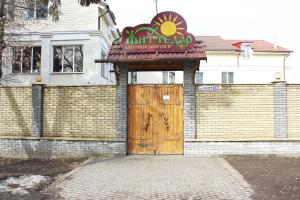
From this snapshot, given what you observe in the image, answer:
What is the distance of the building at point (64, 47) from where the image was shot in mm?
16766

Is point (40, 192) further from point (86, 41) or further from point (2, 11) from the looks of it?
point (86, 41)

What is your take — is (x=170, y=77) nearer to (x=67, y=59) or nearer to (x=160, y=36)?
(x=67, y=59)

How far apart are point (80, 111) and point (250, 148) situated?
5146 millimetres

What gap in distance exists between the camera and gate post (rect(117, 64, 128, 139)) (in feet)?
31.7

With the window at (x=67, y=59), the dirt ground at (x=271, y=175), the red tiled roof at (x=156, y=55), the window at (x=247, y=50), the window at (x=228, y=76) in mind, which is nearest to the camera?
the dirt ground at (x=271, y=175)

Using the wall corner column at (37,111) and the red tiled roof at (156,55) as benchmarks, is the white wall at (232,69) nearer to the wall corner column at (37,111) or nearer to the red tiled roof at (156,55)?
the wall corner column at (37,111)

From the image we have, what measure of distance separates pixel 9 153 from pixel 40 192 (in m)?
4.27

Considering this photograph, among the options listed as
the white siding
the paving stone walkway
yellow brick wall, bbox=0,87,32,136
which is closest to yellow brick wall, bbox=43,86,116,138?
yellow brick wall, bbox=0,87,32,136

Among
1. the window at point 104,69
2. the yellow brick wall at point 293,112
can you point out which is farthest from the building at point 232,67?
the yellow brick wall at point 293,112

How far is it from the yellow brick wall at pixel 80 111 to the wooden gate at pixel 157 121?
69 centimetres

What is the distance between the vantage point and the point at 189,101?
957 centimetres

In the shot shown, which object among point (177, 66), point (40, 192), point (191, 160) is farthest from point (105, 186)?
point (177, 66)

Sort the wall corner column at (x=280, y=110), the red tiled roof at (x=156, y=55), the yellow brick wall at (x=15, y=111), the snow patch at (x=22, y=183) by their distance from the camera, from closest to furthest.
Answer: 1. the snow patch at (x=22, y=183)
2. the red tiled roof at (x=156, y=55)
3. the wall corner column at (x=280, y=110)
4. the yellow brick wall at (x=15, y=111)

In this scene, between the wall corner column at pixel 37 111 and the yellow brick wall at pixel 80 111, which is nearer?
the yellow brick wall at pixel 80 111
